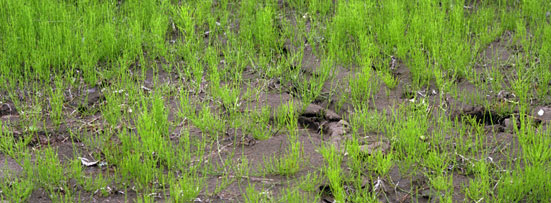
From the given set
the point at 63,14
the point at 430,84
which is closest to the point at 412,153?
the point at 430,84

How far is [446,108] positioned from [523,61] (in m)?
0.86

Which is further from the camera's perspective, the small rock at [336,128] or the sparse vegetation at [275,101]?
the small rock at [336,128]

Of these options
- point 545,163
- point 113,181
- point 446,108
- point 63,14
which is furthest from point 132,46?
point 545,163

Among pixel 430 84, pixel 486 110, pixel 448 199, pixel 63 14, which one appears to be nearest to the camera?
pixel 448 199

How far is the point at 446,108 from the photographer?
163 inches

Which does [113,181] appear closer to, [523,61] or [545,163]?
[545,163]

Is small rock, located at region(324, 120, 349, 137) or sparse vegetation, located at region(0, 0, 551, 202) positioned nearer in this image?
sparse vegetation, located at region(0, 0, 551, 202)

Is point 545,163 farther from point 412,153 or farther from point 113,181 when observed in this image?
point 113,181

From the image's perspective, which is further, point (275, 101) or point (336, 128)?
point (275, 101)

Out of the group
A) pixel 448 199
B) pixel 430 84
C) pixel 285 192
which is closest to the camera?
pixel 448 199

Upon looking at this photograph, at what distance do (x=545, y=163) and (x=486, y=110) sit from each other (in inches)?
26.6

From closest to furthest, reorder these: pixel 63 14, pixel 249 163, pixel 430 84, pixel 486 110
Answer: pixel 249 163 < pixel 486 110 < pixel 430 84 < pixel 63 14

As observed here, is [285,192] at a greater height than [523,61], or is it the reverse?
[523,61]

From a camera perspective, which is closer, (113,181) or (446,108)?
(113,181)
